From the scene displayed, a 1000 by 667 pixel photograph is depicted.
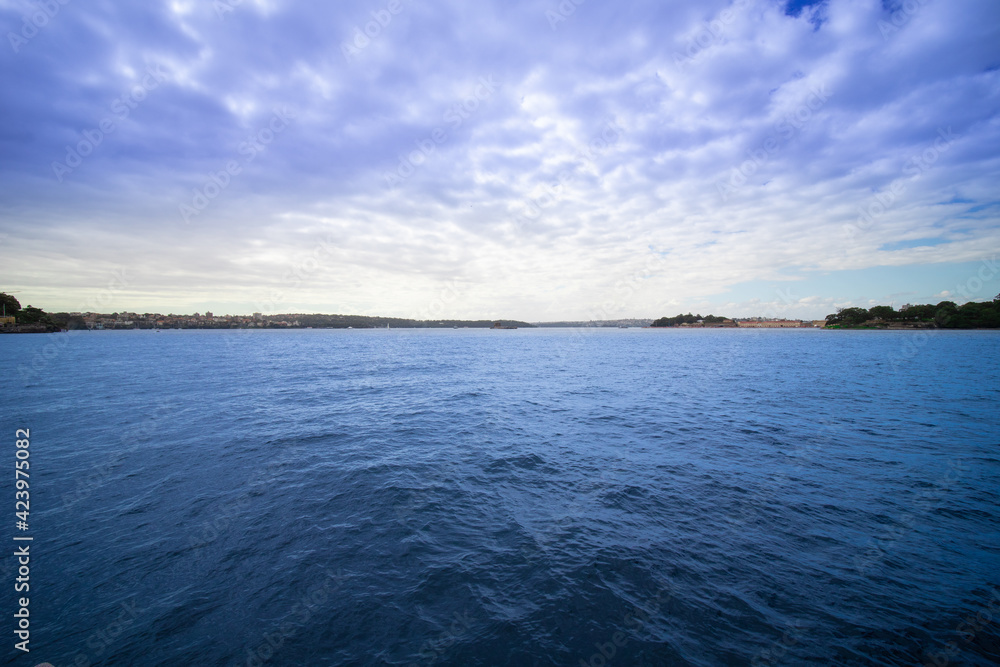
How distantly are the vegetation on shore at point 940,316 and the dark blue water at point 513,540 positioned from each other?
210335mm

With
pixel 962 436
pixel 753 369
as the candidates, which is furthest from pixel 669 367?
pixel 962 436

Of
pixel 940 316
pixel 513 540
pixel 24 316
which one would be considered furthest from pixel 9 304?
pixel 940 316

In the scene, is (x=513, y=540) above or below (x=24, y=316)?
below

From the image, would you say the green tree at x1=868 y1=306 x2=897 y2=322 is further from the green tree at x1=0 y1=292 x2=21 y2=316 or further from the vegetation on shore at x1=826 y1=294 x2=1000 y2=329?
the green tree at x1=0 y1=292 x2=21 y2=316

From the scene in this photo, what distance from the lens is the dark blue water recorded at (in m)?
7.35

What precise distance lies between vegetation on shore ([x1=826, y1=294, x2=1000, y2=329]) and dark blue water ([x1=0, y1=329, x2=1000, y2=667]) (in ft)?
690

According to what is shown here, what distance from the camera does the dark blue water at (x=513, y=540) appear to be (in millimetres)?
7348

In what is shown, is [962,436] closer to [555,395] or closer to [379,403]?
[555,395]

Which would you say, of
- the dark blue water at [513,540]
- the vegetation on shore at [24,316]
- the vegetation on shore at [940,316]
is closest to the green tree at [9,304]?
the vegetation on shore at [24,316]

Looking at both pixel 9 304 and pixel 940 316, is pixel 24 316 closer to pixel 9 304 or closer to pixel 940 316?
pixel 9 304

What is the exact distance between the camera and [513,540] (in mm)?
10820

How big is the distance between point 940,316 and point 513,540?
254598 millimetres

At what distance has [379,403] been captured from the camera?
30.9 m

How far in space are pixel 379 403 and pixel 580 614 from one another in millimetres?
25833
